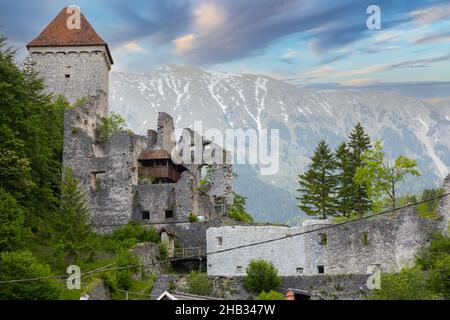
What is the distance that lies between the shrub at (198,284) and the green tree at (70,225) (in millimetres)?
7521

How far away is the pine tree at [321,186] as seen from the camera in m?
70.9

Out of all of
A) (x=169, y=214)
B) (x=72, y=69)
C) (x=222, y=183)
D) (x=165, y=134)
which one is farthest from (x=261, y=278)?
(x=72, y=69)

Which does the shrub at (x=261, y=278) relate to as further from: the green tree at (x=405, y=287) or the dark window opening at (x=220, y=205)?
the dark window opening at (x=220, y=205)

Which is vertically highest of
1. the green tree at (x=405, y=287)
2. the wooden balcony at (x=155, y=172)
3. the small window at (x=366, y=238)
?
the wooden balcony at (x=155, y=172)

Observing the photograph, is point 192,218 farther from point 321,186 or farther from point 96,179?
point 321,186

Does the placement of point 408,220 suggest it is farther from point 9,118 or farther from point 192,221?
point 9,118

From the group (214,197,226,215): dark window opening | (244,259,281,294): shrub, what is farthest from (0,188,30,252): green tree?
(214,197,226,215): dark window opening

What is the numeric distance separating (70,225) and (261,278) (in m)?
13.3

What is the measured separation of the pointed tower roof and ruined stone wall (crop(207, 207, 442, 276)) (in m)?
33.3

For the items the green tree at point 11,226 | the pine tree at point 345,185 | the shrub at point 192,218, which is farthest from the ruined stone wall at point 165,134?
the green tree at point 11,226

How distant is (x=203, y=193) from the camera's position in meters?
72.6

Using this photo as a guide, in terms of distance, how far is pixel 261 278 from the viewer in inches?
2217
